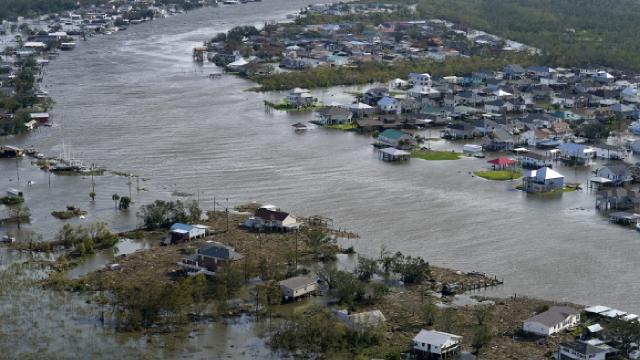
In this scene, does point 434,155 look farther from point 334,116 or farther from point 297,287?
point 297,287

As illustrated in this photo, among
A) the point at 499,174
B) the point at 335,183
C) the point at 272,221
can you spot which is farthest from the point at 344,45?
the point at 272,221

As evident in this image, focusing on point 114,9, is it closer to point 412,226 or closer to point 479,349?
point 412,226

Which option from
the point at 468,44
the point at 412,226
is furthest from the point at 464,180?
the point at 468,44

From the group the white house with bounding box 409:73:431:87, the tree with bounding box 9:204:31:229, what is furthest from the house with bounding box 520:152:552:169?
the tree with bounding box 9:204:31:229

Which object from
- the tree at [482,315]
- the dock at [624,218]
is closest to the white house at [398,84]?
the dock at [624,218]

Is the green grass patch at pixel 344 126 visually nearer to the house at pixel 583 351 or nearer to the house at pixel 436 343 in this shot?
the house at pixel 436 343

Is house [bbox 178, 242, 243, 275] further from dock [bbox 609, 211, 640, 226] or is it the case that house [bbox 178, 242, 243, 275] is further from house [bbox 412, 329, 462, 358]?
dock [bbox 609, 211, 640, 226]

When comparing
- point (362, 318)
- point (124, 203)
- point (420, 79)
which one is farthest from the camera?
point (420, 79)
